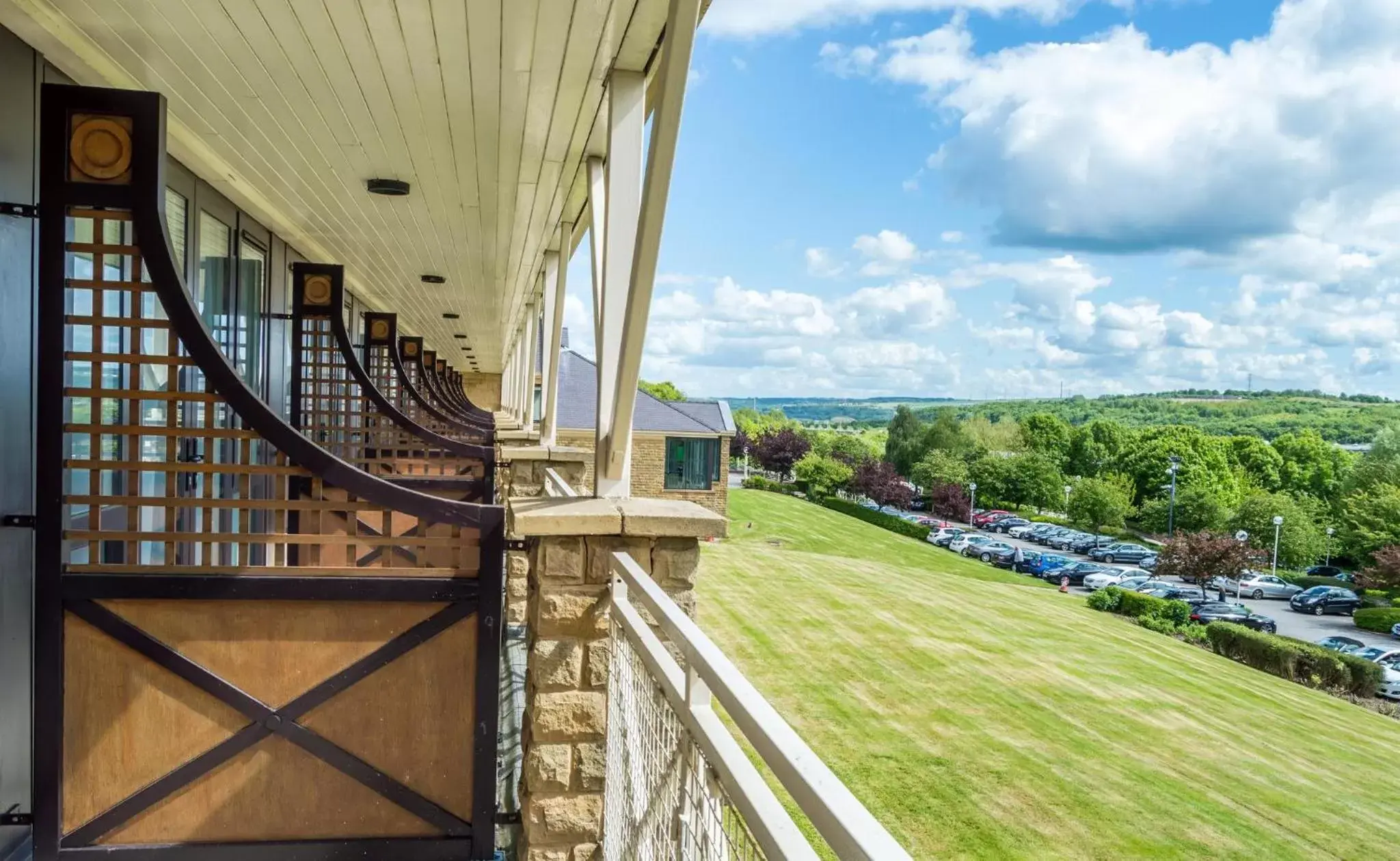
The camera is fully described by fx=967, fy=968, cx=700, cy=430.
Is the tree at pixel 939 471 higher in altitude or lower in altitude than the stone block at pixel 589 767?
lower

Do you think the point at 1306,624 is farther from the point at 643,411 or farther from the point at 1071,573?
the point at 643,411

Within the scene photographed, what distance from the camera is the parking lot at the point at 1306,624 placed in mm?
29688

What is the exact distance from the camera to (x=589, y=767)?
8.89 ft

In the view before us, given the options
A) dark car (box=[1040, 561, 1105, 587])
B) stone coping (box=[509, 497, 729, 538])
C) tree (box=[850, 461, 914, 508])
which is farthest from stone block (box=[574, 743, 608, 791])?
tree (box=[850, 461, 914, 508])

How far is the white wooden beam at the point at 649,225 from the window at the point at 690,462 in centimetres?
2231

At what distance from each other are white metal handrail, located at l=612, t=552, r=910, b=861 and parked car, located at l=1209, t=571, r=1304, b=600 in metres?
39.7

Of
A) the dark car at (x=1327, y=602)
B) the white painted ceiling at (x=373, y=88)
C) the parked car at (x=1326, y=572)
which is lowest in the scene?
the parked car at (x=1326, y=572)

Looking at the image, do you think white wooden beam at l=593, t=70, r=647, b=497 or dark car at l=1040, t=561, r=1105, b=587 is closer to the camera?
white wooden beam at l=593, t=70, r=647, b=497

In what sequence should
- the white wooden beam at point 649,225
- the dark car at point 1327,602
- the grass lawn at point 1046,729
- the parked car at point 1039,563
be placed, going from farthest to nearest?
the parked car at point 1039,563 < the dark car at point 1327,602 < the grass lawn at point 1046,729 < the white wooden beam at point 649,225

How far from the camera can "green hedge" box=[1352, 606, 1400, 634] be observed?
3039 centimetres

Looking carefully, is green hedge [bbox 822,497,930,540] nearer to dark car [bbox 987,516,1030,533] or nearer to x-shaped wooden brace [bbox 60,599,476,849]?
dark car [bbox 987,516,1030,533]

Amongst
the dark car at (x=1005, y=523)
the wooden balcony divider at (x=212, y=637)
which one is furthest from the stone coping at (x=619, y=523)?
the dark car at (x=1005, y=523)

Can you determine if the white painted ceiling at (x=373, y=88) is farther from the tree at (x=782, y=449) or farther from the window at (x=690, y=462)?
the tree at (x=782, y=449)

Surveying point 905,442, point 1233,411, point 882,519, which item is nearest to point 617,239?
point 882,519
